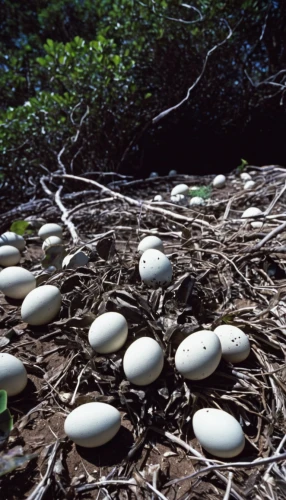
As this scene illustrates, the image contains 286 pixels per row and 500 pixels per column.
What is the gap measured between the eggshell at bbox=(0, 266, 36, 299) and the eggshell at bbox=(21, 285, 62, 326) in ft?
0.68

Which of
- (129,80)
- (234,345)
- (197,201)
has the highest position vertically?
(129,80)

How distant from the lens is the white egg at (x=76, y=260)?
64.6 inches

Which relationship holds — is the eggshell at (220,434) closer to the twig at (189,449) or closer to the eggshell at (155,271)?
the twig at (189,449)

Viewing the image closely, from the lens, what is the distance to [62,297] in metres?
1.50

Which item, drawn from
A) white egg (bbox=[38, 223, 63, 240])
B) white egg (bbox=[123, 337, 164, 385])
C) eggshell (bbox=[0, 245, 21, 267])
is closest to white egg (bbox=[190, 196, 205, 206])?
white egg (bbox=[38, 223, 63, 240])

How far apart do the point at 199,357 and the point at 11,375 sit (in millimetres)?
589

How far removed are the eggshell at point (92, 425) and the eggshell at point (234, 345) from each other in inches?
15.5

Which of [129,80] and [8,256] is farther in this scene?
[129,80]

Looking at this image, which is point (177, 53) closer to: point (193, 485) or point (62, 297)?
point (62, 297)

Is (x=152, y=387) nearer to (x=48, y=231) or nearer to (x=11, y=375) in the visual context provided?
(x=11, y=375)

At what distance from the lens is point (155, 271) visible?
4.54 feet

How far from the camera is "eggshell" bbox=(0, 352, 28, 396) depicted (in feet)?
3.73

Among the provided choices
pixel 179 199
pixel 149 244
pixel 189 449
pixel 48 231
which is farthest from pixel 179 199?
pixel 189 449

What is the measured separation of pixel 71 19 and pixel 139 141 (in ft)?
8.29
